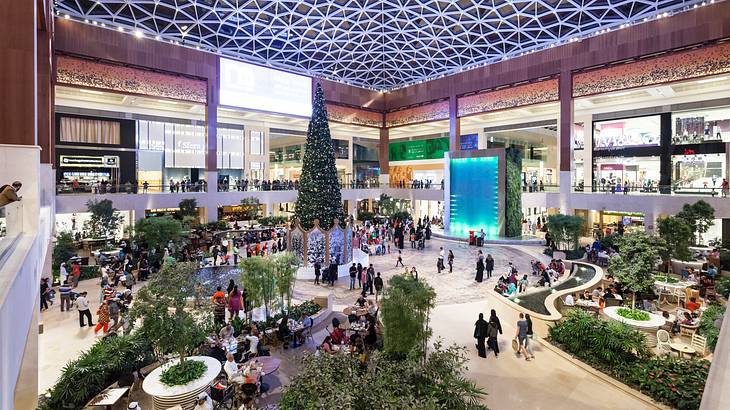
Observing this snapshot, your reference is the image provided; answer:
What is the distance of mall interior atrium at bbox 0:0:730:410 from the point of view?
21.4 feet

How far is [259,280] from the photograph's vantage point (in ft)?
32.3

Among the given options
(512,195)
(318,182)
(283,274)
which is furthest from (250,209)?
(283,274)

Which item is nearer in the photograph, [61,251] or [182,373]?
[182,373]

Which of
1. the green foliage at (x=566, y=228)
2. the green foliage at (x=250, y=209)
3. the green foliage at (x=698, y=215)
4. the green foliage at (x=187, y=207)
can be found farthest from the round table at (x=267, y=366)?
the green foliage at (x=250, y=209)

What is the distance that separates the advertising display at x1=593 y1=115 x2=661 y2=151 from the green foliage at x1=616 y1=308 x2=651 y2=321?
21.2 m

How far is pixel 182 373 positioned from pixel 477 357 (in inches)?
231

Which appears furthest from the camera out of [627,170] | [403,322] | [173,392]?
[627,170]

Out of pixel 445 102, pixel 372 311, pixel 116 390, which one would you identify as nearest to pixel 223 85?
pixel 445 102

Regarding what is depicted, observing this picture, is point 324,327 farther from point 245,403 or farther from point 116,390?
point 116,390

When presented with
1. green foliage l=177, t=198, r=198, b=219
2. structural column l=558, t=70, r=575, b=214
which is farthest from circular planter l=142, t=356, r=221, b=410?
structural column l=558, t=70, r=575, b=214

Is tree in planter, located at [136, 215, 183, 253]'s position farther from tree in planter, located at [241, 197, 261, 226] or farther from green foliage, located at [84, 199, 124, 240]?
tree in planter, located at [241, 197, 261, 226]

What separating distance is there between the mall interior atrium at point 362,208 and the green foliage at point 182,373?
34mm

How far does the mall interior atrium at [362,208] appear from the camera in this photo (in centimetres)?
652

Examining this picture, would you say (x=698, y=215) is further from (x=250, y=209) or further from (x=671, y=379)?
(x=250, y=209)
